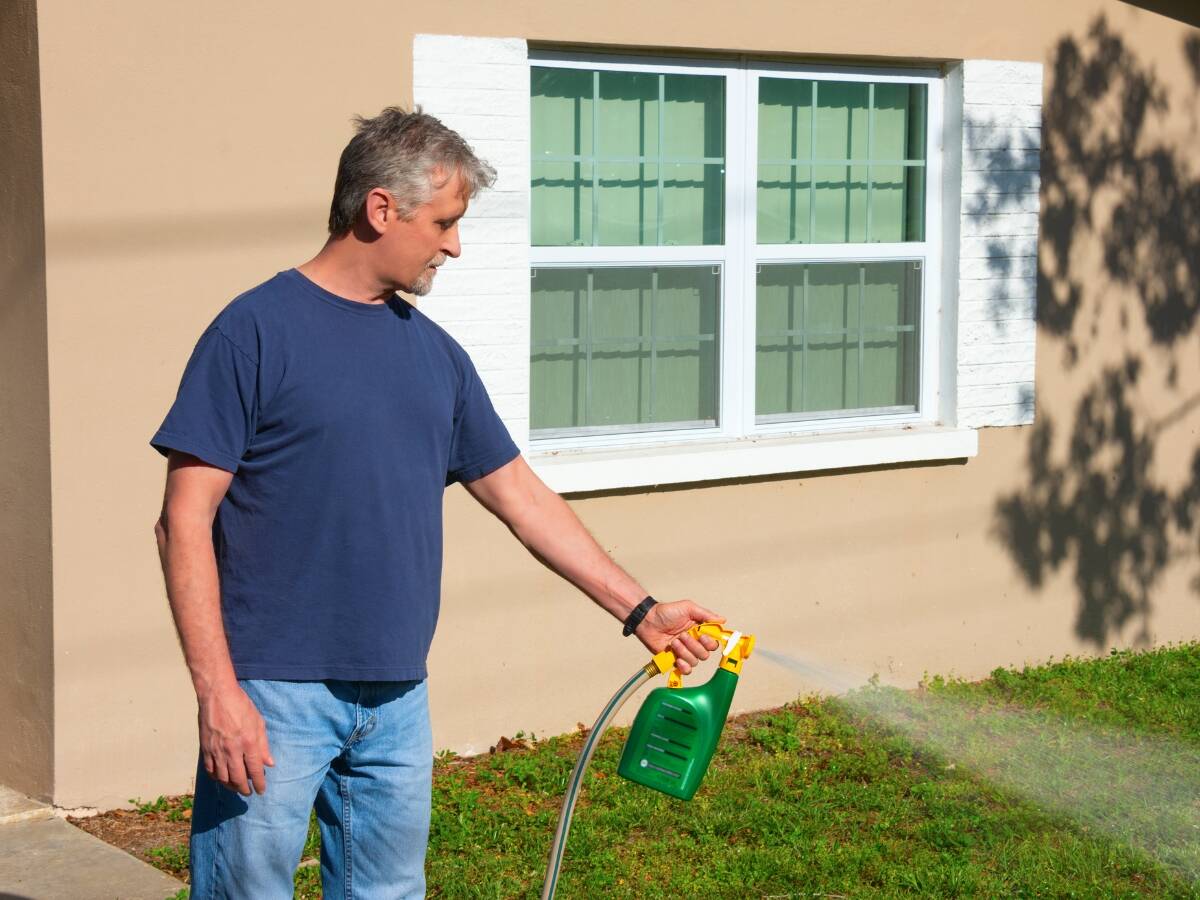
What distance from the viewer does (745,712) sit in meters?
6.80

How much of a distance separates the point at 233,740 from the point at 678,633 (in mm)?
978

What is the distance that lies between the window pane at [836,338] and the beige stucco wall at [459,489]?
38 centimetres

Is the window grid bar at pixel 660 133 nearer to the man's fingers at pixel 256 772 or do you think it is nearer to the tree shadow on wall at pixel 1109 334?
the tree shadow on wall at pixel 1109 334

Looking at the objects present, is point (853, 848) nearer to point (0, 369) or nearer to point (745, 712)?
point (745, 712)

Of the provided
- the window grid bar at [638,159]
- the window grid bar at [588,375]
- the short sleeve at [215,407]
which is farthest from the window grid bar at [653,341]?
the short sleeve at [215,407]

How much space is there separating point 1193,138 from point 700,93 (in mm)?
2643

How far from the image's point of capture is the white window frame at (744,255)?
20.8 ft

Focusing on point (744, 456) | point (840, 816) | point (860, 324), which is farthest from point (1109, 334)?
point (840, 816)

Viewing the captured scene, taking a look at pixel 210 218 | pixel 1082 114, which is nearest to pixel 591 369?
pixel 210 218

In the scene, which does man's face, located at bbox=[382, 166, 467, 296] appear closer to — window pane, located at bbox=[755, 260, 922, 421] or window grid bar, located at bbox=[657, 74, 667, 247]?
window grid bar, located at bbox=[657, 74, 667, 247]

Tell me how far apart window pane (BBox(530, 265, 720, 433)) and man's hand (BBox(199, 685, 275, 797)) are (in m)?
3.50

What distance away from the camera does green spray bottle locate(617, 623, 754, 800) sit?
3.31 m

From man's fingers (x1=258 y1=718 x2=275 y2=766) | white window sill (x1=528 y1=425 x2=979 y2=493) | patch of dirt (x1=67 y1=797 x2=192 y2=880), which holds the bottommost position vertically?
patch of dirt (x1=67 y1=797 x2=192 y2=880)

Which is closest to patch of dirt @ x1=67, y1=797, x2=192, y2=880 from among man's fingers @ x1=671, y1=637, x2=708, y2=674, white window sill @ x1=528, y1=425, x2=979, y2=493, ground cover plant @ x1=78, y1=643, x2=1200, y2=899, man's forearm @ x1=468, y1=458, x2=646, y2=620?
ground cover plant @ x1=78, y1=643, x2=1200, y2=899
